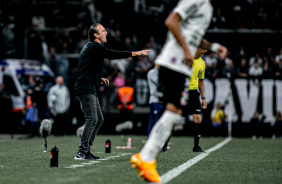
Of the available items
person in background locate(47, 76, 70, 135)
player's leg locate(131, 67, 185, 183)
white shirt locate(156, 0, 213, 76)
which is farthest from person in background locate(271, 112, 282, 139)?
player's leg locate(131, 67, 185, 183)

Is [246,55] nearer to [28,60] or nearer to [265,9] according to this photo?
[265,9]

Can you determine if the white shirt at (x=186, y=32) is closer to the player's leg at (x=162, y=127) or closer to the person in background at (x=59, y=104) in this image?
the player's leg at (x=162, y=127)

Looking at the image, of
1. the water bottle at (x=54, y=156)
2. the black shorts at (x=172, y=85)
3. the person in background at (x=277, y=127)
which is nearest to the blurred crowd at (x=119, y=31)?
the person in background at (x=277, y=127)

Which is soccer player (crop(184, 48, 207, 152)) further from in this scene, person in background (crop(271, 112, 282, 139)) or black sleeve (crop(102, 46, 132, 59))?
person in background (crop(271, 112, 282, 139))

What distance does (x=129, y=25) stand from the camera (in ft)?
89.0

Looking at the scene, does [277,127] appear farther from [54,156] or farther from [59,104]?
[54,156]

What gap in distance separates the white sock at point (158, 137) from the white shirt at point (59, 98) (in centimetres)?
1566

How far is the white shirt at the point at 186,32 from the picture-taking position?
262 inches

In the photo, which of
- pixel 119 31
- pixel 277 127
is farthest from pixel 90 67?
pixel 119 31

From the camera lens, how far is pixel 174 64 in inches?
261

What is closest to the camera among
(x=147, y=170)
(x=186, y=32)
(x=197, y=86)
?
(x=147, y=170)

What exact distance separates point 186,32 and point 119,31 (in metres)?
19.6

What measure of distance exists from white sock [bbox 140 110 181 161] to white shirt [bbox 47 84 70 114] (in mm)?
15657

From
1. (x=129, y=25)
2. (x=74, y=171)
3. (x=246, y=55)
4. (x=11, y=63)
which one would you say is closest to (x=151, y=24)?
(x=129, y=25)
